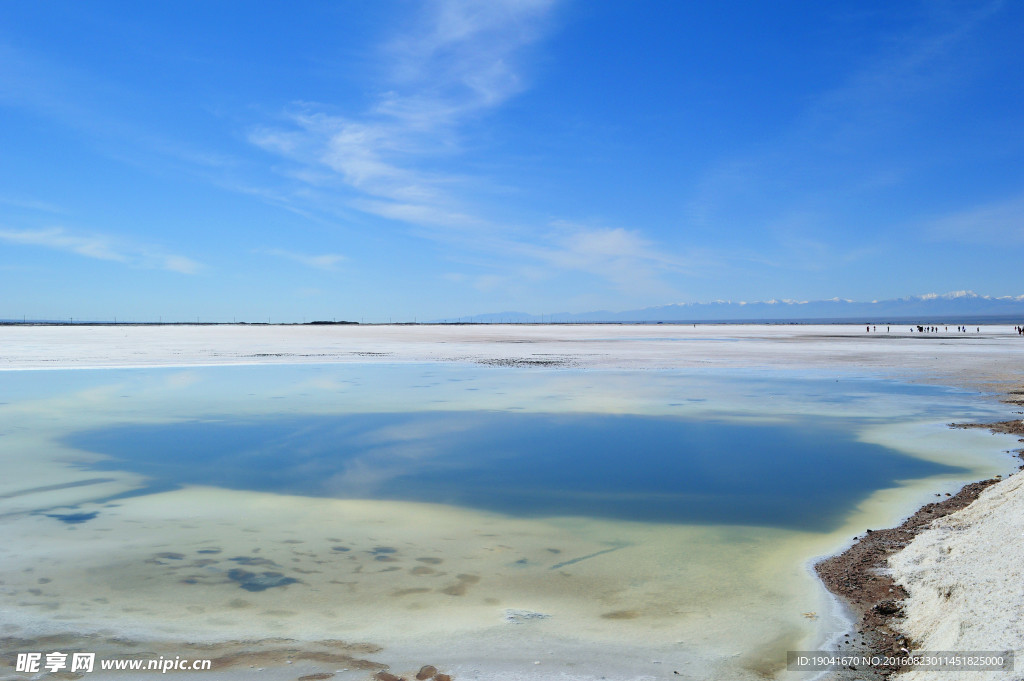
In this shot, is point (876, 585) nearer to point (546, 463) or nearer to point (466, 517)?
point (466, 517)

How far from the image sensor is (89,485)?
9242 mm

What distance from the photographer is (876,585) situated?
576 cm

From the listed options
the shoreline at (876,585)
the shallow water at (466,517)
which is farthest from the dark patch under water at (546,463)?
the shoreline at (876,585)

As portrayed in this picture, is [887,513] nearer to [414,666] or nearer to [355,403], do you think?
[414,666]

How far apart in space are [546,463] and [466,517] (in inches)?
116

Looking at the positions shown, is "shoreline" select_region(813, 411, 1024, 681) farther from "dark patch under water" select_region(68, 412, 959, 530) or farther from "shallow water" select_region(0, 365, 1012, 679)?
"dark patch under water" select_region(68, 412, 959, 530)

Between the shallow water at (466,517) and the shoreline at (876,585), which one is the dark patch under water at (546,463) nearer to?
the shallow water at (466,517)

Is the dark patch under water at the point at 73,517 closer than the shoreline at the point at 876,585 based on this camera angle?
No

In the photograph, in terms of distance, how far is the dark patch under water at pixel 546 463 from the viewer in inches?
338

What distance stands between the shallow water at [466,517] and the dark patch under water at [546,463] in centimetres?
7

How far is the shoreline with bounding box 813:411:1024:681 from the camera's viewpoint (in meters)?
4.76

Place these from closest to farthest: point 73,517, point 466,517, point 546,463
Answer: point 73,517
point 466,517
point 546,463

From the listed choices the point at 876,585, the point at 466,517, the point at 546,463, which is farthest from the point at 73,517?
the point at 876,585

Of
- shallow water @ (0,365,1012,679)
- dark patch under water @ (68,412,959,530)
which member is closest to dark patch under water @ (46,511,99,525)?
shallow water @ (0,365,1012,679)
